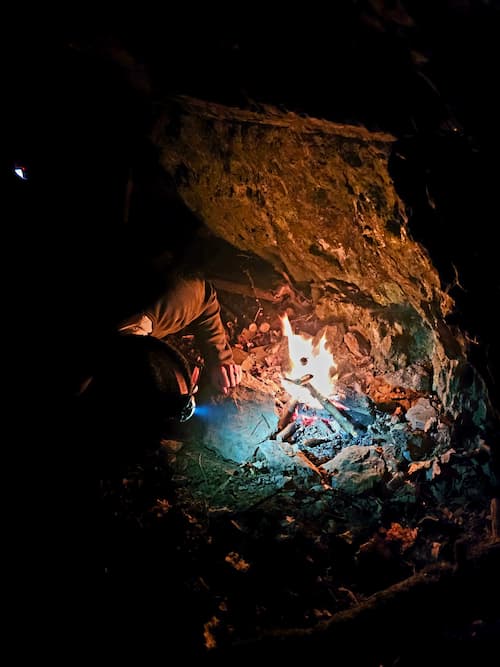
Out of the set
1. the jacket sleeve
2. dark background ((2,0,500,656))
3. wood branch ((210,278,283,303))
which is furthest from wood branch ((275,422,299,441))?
wood branch ((210,278,283,303))

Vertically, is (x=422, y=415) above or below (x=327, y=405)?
above

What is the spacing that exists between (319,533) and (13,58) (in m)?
4.17

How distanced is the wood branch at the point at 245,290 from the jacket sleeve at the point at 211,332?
0.94 metres

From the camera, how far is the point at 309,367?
4508mm

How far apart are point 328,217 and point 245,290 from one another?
92.7 inches

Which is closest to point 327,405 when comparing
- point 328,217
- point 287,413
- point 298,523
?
point 287,413

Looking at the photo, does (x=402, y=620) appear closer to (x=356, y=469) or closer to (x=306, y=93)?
(x=356, y=469)

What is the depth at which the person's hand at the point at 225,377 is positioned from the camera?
14.4 ft

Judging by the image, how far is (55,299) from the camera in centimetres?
244

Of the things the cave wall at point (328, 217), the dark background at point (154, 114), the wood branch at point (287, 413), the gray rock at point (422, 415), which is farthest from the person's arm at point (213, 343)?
the gray rock at point (422, 415)

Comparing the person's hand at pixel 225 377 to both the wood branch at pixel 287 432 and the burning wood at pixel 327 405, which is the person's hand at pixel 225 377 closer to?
the burning wood at pixel 327 405

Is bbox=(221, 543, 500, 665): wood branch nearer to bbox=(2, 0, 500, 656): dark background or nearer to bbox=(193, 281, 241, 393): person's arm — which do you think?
bbox=(2, 0, 500, 656): dark background

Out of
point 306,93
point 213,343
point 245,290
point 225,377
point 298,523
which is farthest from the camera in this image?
point 245,290

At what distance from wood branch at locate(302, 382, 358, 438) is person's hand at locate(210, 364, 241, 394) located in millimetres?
853
